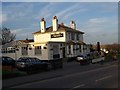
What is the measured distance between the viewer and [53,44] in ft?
178

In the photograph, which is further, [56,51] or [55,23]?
[55,23]

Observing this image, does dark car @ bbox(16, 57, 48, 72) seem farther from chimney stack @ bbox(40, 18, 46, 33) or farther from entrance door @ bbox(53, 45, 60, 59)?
chimney stack @ bbox(40, 18, 46, 33)

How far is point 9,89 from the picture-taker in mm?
16281

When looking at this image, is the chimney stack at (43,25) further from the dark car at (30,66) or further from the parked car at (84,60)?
the dark car at (30,66)

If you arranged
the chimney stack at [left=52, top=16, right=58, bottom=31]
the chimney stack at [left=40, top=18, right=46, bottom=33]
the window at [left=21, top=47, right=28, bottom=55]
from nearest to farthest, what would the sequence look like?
the window at [left=21, top=47, right=28, bottom=55] < the chimney stack at [left=52, top=16, right=58, bottom=31] < the chimney stack at [left=40, top=18, right=46, bottom=33]

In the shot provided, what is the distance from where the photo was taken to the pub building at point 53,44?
54.0 meters

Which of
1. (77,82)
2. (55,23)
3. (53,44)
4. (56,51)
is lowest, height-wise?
(77,82)

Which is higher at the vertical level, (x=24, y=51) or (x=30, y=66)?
(x=24, y=51)

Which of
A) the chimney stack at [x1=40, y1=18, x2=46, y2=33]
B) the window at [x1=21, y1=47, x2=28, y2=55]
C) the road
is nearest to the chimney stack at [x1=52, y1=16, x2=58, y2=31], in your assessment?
the chimney stack at [x1=40, y1=18, x2=46, y2=33]

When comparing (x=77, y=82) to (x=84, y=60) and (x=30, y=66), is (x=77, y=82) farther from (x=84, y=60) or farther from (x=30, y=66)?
(x=84, y=60)

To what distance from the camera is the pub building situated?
54031 mm

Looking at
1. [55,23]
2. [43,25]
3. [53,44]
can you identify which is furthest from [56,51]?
[43,25]

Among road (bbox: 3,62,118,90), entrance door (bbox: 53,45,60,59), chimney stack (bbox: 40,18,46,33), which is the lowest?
road (bbox: 3,62,118,90)

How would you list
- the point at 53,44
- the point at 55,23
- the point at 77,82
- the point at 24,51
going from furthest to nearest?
the point at 55,23
the point at 24,51
the point at 53,44
the point at 77,82
